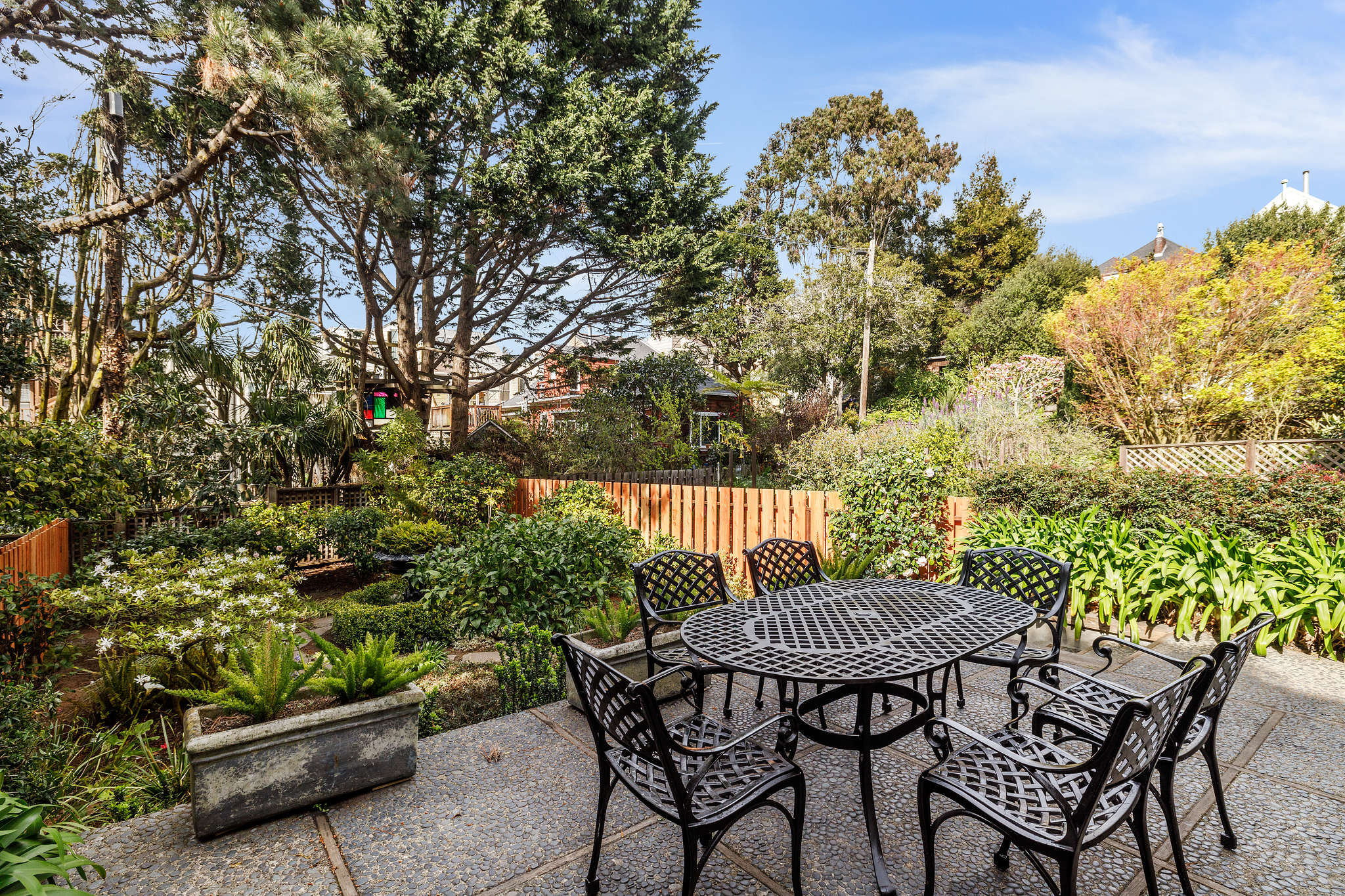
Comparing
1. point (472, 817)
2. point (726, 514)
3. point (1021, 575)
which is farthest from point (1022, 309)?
point (472, 817)

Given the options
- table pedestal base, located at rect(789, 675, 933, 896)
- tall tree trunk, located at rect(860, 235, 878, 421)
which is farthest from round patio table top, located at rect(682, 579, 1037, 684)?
tall tree trunk, located at rect(860, 235, 878, 421)

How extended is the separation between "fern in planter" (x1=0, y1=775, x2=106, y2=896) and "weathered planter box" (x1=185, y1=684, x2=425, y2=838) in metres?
0.42

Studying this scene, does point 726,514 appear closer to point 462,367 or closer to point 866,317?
point 462,367

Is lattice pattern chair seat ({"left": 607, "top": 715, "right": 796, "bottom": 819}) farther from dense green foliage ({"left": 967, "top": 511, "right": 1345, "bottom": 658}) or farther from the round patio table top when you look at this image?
dense green foliage ({"left": 967, "top": 511, "right": 1345, "bottom": 658})

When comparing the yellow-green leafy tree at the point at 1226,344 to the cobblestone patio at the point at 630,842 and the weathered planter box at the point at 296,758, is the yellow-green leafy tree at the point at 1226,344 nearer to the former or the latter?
the cobblestone patio at the point at 630,842

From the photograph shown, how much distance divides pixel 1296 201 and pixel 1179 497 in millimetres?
28260

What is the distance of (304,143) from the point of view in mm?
7949

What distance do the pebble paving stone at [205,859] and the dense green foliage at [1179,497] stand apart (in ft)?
19.0

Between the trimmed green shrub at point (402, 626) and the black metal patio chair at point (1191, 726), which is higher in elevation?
the black metal patio chair at point (1191, 726)

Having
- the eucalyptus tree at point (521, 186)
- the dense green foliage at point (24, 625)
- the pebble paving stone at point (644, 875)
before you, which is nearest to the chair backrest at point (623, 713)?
the pebble paving stone at point (644, 875)

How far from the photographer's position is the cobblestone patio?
1902 mm

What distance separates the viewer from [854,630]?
239 centimetres

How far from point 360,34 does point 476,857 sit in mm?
10019

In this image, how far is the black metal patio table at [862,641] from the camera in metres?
1.96
